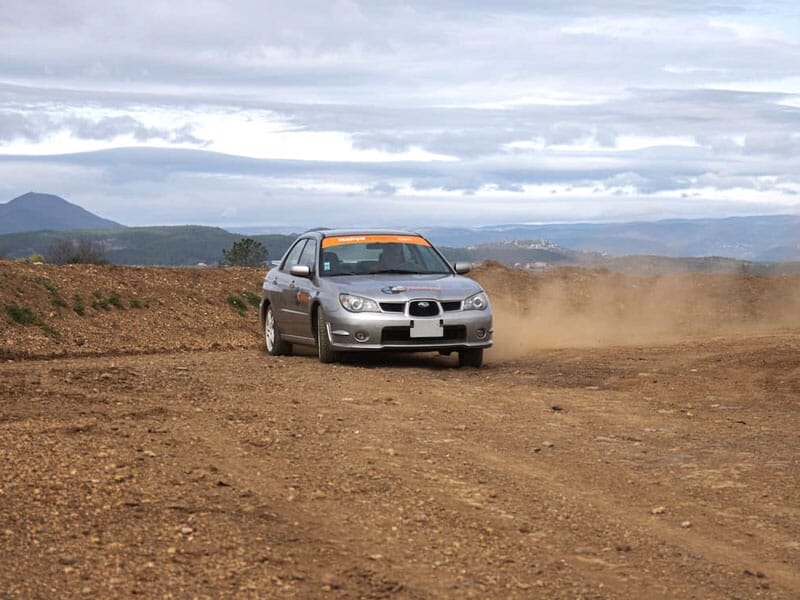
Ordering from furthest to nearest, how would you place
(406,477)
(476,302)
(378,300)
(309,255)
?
(309,255) < (476,302) < (378,300) < (406,477)

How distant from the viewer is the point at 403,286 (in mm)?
14914

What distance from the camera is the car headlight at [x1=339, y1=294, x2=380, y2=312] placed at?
1473 cm

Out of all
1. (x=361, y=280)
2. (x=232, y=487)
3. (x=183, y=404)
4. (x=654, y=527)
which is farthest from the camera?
(x=361, y=280)

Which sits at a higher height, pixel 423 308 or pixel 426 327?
pixel 423 308

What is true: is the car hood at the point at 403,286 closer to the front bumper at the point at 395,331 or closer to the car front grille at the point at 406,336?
the front bumper at the point at 395,331

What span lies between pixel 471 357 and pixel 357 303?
4.97 ft

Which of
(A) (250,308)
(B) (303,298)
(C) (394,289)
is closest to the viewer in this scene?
(C) (394,289)

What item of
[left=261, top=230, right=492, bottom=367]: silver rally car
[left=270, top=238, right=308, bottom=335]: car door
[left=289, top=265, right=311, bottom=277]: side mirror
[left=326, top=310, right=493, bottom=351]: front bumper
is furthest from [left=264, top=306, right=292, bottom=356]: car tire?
[left=326, top=310, right=493, bottom=351]: front bumper

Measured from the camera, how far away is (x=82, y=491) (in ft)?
24.0

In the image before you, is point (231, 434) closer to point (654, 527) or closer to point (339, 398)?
point (339, 398)

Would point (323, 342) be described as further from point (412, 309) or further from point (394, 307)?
point (412, 309)

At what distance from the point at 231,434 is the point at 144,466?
1487 mm

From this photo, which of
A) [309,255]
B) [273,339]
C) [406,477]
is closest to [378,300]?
[309,255]

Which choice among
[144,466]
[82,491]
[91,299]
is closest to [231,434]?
Result: [144,466]
